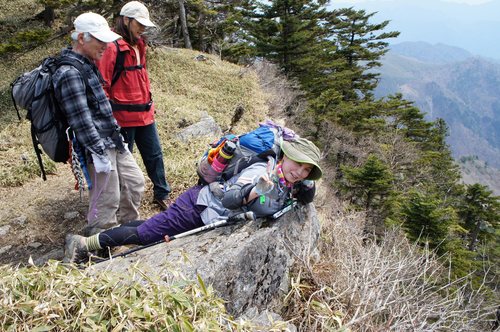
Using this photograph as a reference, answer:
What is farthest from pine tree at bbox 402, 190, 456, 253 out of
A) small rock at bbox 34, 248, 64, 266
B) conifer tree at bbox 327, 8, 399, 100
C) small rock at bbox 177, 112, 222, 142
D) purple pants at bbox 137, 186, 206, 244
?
conifer tree at bbox 327, 8, 399, 100

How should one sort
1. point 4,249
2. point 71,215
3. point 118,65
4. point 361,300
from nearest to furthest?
1. point 361,300
2. point 118,65
3. point 4,249
4. point 71,215

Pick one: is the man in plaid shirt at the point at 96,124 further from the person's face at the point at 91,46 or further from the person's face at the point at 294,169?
the person's face at the point at 294,169

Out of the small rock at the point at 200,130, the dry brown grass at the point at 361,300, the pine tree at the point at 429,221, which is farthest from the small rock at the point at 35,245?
the pine tree at the point at 429,221

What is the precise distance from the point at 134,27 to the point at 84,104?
1.07 m

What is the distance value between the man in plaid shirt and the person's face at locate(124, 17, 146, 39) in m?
0.62

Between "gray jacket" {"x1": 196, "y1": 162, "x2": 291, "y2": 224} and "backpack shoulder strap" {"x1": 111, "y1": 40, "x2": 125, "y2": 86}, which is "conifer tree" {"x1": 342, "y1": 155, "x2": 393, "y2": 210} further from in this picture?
"backpack shoulder strap" {"x1": 111, "y1": 40, "x2": 125, "y2": 86}

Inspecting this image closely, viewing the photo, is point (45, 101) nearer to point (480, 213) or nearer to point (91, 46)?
point (91, 46)

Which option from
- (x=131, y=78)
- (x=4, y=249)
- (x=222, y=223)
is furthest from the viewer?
(x=4, y=249)

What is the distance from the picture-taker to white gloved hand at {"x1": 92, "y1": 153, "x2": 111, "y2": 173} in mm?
3029

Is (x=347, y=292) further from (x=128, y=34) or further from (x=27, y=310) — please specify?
(x=128, y=34)

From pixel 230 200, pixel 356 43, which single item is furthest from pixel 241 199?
pixel 356 43

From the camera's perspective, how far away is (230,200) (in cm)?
284

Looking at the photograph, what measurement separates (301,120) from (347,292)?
14.7 m

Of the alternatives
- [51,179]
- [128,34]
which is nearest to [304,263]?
[128,34]
